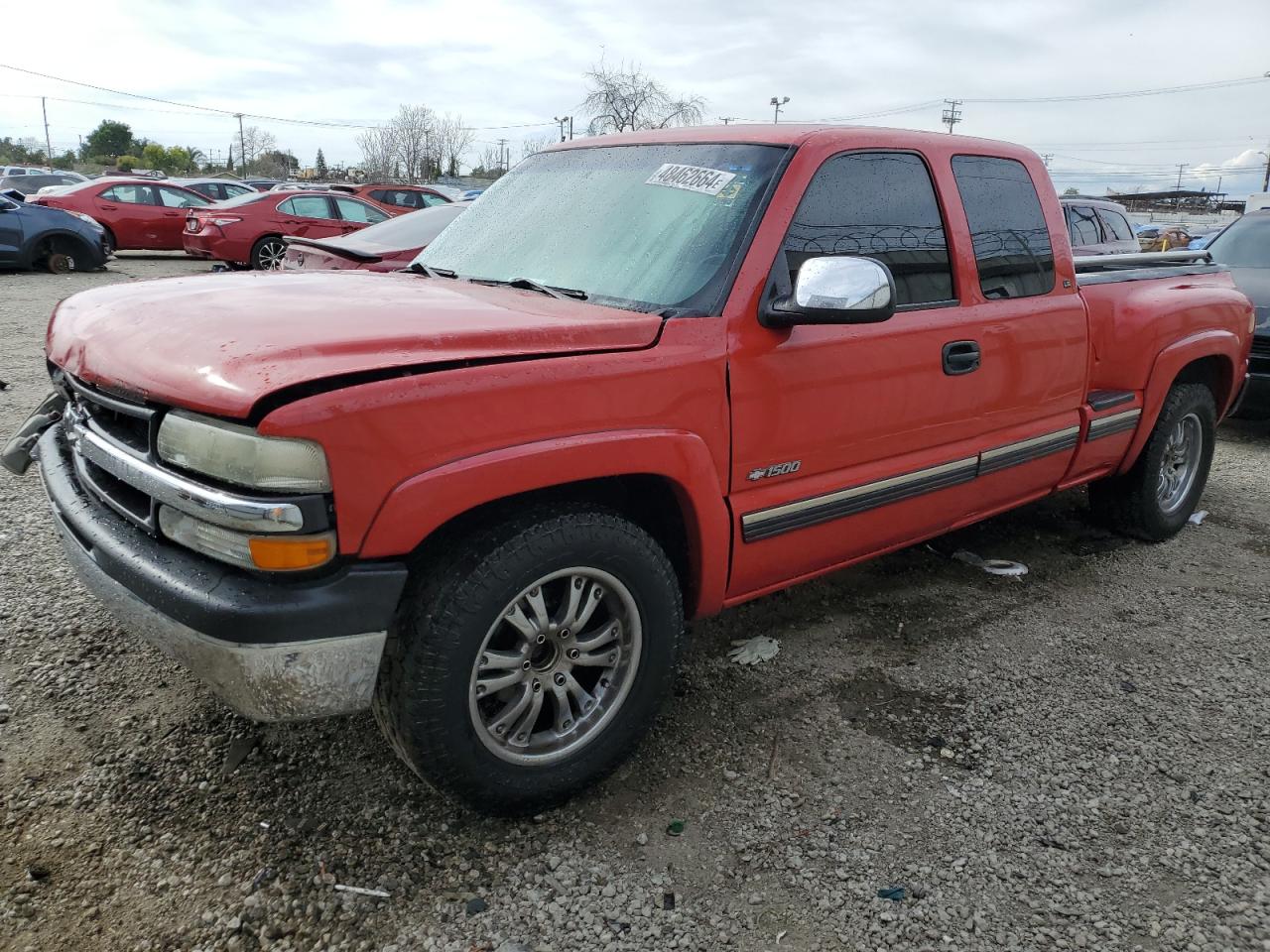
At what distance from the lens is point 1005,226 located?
359 centimetres

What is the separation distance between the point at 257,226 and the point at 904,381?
13339 millimetres

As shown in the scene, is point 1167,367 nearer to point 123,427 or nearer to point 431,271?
point 431,271

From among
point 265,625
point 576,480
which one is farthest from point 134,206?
point 265,625

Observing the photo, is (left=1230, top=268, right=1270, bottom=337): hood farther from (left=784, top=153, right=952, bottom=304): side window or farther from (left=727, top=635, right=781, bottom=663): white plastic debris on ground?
(left=727, top=635, right=781, bottom=663): white plastic debris on ground

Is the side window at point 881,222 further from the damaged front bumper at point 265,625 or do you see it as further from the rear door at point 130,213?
the rear door at point 130,213

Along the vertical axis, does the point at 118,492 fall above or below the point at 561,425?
below

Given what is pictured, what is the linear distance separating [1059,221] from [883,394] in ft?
4.99

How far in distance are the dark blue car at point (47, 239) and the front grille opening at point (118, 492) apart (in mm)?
13846

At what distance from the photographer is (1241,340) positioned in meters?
4.89

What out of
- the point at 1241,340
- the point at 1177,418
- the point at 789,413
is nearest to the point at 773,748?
the point at 789,413

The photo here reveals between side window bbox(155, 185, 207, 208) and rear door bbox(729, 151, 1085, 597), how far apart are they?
16686mm

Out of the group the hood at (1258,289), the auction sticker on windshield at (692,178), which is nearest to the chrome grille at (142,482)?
the auction sticker on windshield at (692,178)

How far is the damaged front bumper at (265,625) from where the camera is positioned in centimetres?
195

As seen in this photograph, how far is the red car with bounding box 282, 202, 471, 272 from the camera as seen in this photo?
6.57m
